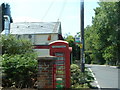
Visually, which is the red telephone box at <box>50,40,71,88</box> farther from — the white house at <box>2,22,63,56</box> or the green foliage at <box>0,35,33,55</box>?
the white house at <box>2,22,63,56</box>

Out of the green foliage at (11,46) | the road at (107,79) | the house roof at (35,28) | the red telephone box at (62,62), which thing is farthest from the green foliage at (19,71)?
the house roof at (35,28)

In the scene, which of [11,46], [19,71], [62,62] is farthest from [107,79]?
[19,71]

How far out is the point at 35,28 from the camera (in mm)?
34062

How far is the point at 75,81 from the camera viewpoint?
34.6 ft

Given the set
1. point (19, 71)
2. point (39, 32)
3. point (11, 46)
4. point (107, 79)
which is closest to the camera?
point (19, 71)

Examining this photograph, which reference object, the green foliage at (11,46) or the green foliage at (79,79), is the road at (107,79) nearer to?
the green foliage at (79,79)

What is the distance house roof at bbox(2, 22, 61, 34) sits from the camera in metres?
32.8

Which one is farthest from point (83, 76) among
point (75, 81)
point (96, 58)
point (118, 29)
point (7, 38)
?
point (96, 58)

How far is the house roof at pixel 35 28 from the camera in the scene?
32.8 meters

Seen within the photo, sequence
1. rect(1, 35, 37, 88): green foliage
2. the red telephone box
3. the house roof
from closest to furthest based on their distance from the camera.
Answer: rect(1, 35, 37, 88): green foliage → the red telephone box → the house roof

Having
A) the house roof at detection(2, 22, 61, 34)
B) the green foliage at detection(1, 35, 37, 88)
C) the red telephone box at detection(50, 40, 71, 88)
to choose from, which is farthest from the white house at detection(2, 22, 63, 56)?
the green foliage at detection(1, 35, 37, 88)

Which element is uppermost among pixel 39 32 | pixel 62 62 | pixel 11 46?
pixel 39 32

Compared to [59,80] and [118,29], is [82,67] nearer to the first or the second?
[59,80]

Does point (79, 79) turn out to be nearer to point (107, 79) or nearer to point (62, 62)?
point (62, 62)
